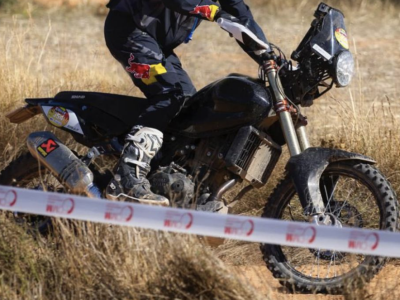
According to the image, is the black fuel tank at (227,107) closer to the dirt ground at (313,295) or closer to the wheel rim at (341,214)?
the wheel rim at (341,214)

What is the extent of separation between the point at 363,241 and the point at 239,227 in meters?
0.57

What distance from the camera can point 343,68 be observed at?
5.24 m

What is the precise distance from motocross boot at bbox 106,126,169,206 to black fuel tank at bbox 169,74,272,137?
232 millimetres

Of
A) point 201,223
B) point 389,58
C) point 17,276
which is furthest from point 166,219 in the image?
point 389,58

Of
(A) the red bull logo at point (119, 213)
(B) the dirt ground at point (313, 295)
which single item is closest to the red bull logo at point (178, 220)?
(A) the red bull logo at point (119, 213)

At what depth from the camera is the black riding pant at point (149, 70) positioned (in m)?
5.54

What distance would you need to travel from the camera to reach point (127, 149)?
553 centimetres

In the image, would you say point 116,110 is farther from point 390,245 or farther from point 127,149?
point 390,245

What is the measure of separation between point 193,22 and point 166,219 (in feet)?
Result: 5.93

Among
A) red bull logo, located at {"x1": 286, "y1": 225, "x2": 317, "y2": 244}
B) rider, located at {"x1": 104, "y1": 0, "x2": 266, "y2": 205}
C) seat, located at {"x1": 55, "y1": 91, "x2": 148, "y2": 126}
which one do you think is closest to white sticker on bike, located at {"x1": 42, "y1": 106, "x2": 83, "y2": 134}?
seat, located at {"x1": 55, "y1": 91, "x2": 148, "y2": 126}

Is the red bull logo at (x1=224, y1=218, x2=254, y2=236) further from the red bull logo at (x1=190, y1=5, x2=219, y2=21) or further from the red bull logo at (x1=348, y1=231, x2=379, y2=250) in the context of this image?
the red bull logo at (x1=190, y1=5, x2=219, y2=21)

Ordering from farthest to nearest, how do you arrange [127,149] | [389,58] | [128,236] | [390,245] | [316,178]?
1. [389,58]
2. [127,149]
3. [316,178]
4. [128,236]
5. [390,245]

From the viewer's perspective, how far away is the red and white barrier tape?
13.9 ft

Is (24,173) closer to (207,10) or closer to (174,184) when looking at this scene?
(174,184)
